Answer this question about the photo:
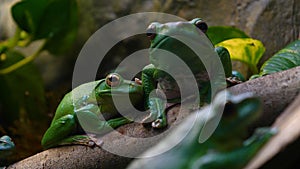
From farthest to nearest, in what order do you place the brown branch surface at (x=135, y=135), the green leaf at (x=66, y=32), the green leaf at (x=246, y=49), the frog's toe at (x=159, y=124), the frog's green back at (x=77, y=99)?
the green leaf at (x=66, y=32)
the green leaf at (x=246, y=49)
the frog's green back at (x=77, y=99)
the frog's toe at (x=159, y=124)
the brown branch surface at (x=135, y=135)

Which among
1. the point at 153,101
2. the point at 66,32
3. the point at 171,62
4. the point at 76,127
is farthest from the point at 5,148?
the point at 66,32

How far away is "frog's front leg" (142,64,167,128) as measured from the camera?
4.29 ft

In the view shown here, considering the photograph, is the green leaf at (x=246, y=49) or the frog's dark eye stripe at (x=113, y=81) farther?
the green leaf at (x=246, y=49)

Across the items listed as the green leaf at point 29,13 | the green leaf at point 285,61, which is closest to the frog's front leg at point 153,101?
the green leaf at point 285,61

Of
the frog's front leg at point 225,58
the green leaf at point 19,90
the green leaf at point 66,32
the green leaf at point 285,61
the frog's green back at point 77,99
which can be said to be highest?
the frog's front leg at point 225,58

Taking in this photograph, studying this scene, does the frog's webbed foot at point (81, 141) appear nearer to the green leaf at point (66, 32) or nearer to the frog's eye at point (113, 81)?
the frog's eye at point (113, 81)

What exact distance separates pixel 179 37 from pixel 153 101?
22cm

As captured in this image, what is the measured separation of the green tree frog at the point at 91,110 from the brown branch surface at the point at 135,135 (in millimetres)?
34

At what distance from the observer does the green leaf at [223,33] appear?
6.48 feet

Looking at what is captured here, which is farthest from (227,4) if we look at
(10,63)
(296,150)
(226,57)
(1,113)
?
(296,150)

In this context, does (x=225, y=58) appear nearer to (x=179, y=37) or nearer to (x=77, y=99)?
(x=179, y=37)

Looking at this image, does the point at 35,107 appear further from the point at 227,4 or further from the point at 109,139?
the point at 109,139

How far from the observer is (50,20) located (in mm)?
2758

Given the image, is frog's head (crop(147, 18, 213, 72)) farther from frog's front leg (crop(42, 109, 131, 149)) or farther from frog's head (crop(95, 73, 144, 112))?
frog's front leg (crop(42, 109, 131, 149))
